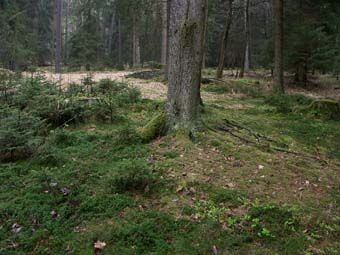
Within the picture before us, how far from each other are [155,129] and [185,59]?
1.33 meters

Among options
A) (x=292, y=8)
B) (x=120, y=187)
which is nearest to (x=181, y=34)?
(x=120, y=187)

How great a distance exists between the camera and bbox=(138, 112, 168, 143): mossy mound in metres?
6.63

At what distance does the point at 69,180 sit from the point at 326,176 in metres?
3.77

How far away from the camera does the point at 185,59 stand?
6.31 meters

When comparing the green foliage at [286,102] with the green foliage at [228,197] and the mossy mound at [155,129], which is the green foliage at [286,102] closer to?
the mossy mound at [155,129]

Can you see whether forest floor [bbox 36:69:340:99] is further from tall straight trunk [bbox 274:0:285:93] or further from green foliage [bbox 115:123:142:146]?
green foliage [bbox 115:123:142:146]

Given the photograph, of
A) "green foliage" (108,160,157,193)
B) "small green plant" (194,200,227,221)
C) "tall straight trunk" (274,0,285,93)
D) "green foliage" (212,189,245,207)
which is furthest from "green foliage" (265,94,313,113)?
"small green plant" (194,200,227,221)

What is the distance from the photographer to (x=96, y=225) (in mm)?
4309

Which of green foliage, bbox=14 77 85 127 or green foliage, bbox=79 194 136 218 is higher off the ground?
green foliage, bbox=14 77 85 127

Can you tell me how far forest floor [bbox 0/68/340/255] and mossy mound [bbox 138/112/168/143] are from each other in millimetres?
178

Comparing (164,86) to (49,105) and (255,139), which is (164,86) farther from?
(255,139)

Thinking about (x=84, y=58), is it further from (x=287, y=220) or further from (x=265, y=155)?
(x=287, y=220)

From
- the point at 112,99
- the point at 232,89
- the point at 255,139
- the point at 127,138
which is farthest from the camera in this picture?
the point at 232,89

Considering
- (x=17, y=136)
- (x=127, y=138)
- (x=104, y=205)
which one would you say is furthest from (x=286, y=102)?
(x=104, y=205)
